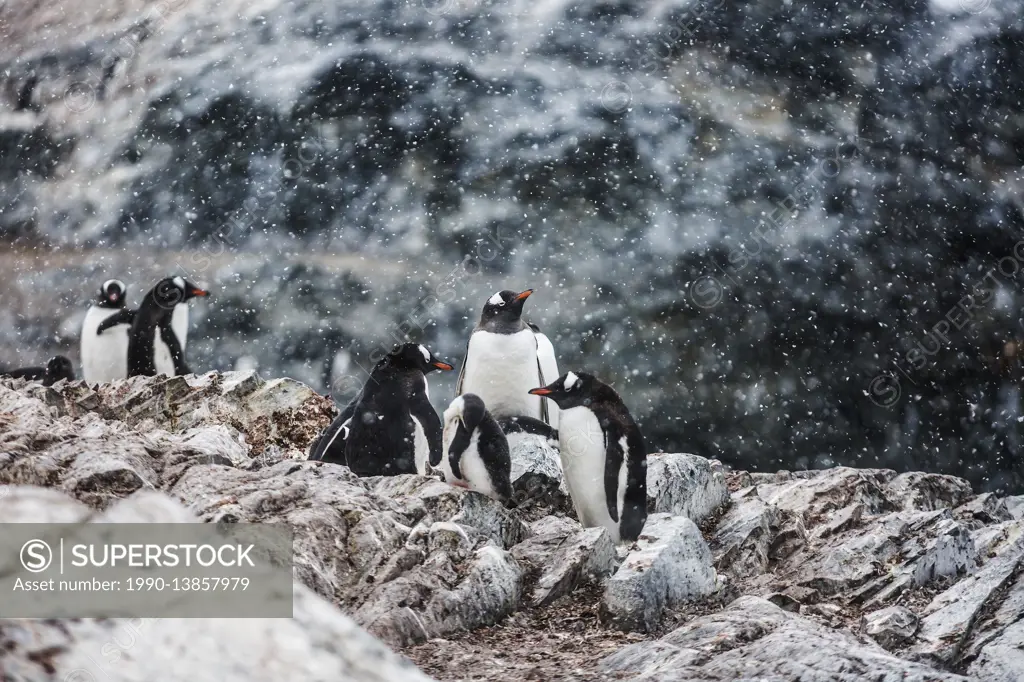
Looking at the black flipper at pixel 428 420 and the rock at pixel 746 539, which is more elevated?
the black flipper at pixel 428 420

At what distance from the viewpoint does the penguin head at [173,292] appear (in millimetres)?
9312

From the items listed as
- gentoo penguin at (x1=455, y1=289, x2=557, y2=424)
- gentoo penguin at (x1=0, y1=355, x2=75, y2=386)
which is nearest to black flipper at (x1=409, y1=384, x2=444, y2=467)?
gentoo penguin at (x1=455, y1=289, x2=557, y2=424)

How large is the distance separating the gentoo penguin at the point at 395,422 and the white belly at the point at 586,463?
3.09 ft

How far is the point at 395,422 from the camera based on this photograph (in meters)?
5.41

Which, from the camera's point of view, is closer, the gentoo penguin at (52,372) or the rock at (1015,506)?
the rock at (1015,506)

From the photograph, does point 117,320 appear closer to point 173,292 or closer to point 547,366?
point 173,292

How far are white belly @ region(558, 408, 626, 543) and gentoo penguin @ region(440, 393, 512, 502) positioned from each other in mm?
440

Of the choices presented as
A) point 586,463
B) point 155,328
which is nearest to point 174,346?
point 155,328

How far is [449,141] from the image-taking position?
40.9 feet

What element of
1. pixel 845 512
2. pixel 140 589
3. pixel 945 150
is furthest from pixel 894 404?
pixel 140 589

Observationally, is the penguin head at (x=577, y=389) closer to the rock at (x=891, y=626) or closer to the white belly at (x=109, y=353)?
the rock at (x=891, y=626)

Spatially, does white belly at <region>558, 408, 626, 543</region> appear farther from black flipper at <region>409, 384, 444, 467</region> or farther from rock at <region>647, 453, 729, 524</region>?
black flipper at <region>409, 384, 444, 467</region>

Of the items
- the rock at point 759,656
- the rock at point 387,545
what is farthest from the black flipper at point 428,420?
the rock at point 759,656

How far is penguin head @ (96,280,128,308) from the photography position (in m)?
9.80
